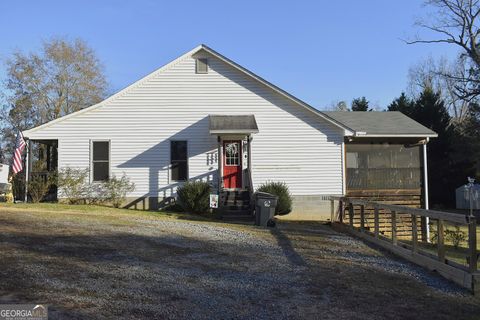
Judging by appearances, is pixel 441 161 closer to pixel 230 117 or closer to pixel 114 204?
pixel 230 117

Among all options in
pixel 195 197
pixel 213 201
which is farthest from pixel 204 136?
pixel 213 201

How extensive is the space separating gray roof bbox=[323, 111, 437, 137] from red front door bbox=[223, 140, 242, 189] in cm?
438

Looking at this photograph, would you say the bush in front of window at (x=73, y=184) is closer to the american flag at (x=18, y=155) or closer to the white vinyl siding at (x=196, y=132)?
the white vinyl siding at (x=196, y=132)

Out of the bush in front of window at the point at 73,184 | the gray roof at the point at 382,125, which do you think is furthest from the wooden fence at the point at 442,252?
the bush in front of window at the point at 73,184

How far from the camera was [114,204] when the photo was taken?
62.4ft

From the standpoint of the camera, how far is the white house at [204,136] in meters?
19.2

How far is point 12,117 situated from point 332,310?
43.5 meters

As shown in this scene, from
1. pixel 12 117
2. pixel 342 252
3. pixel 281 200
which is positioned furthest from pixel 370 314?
pixel 12 117

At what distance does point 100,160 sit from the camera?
63.2 ft

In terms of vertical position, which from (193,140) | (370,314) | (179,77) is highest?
(179,77)

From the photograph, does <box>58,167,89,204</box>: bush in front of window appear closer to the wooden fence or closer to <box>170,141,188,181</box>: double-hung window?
<box>170,141,188,181</box>: double-hung window

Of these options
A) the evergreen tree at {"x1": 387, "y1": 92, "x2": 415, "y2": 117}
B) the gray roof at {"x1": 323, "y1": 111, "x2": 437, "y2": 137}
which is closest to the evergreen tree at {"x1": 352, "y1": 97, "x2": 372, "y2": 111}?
the evergreen tree at {"x1": 387, "y1": 92, "x2": 415, "y2": 117}

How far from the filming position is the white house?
19.2 meters

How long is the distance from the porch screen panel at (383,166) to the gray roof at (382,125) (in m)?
0.79
